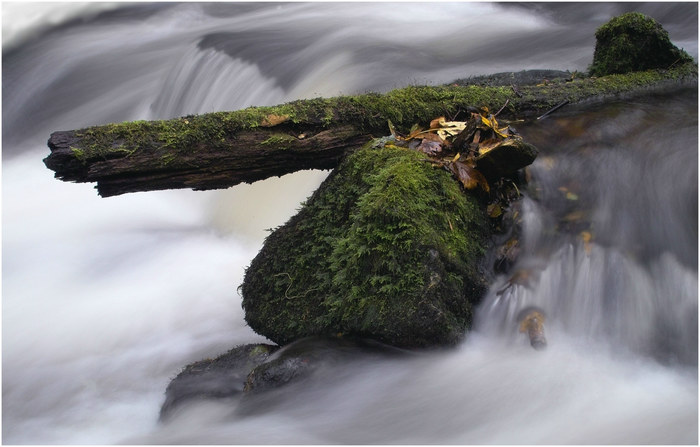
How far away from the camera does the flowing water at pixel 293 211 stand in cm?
315

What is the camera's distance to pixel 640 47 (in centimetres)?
520

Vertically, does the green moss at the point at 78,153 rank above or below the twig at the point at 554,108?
below

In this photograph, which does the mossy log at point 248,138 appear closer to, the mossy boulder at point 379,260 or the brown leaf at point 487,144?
the mossy boulder at point 379,260

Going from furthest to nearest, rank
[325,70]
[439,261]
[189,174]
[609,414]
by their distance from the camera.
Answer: [325,70] < [189,174] < [439,261] < [609,414]

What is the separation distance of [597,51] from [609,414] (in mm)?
3586

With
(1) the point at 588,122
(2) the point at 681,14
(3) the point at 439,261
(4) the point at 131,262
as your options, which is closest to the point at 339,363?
(3) the point at 439,261

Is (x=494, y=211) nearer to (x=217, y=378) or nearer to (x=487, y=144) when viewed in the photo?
(x=487, y=144)

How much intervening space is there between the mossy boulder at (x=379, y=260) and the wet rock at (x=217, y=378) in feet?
0.50

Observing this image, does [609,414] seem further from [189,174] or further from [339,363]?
[189,174]

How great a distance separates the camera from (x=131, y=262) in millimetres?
6297

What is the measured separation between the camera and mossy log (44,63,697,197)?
350 centimetres

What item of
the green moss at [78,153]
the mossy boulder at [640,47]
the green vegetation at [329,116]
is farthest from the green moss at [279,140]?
the mossy boulder at [640,47]

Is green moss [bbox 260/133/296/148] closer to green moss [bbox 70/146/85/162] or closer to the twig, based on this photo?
green moss [bbox 70/146/85/162]

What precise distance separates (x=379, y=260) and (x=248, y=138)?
Result: 109 centimetres
